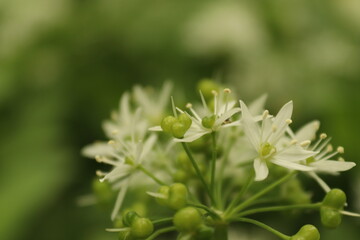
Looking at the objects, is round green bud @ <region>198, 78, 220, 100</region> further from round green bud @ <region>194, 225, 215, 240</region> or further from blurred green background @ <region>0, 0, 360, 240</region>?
blurred green background @ <region>0, 0, 360, 240</region>

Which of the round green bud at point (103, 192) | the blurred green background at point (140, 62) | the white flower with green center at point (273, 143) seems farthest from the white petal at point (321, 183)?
the blurred green background at point (140, 62)

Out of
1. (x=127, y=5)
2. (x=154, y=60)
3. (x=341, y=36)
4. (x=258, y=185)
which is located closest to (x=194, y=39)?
(x=154, y=60)

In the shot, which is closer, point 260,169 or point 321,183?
point 260,169

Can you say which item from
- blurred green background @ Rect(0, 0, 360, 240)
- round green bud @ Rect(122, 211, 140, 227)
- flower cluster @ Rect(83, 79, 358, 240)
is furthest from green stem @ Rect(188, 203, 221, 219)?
blurred green background @ Rect(0, 0, 360, 240)

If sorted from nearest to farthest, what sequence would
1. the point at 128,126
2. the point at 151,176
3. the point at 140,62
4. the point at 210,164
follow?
the point at 151,176
the point at 210,164
the point at 128,126
the point at 140,62

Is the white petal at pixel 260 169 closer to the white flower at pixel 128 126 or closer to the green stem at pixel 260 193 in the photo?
the green stem at pixel 260 193

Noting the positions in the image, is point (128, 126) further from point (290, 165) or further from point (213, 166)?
point (290, 165)

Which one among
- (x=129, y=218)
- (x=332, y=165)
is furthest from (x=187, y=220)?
(x=332, y=165)
